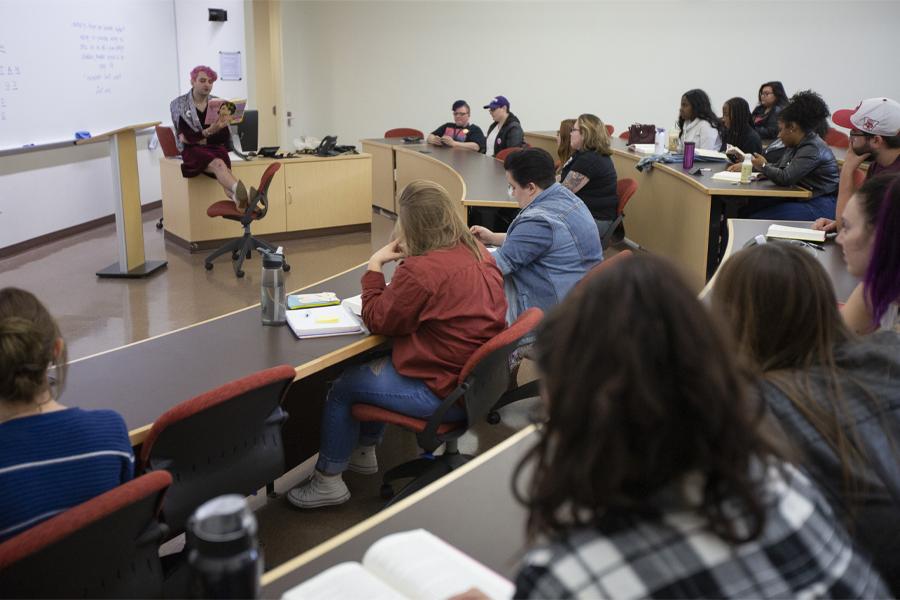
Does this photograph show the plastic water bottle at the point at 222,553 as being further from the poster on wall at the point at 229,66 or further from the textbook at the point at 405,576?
the poster on wall at the point at 229,66

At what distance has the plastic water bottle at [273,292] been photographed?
2.77 metres

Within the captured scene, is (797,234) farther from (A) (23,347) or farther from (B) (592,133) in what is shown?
(A) (23,347)

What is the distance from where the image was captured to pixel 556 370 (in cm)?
93

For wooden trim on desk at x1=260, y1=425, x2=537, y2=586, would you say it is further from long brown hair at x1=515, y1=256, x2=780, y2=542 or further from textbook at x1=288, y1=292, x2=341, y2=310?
textbook at x1=288, y1=292, x2=341, y2=310

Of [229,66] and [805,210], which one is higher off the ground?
[229,66]

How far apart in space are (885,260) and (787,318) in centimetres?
Result: 97

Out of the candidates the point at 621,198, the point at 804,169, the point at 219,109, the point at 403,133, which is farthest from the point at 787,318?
the point at 403,133

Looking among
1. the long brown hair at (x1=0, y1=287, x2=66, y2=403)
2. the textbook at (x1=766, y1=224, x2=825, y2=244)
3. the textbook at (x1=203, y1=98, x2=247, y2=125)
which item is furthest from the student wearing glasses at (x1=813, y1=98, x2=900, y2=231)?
the textbook at (x1=203, y1=98, x2=247, y2=125)

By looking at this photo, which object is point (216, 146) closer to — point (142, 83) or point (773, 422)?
point (142, 83)

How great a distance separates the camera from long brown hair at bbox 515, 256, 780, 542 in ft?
2.92

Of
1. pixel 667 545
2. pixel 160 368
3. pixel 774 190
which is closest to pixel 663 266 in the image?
pixel 667 545

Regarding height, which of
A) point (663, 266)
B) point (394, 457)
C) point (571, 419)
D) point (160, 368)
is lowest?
point (394, 457)

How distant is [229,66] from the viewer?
9312mm

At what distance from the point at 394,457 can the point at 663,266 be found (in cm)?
257
